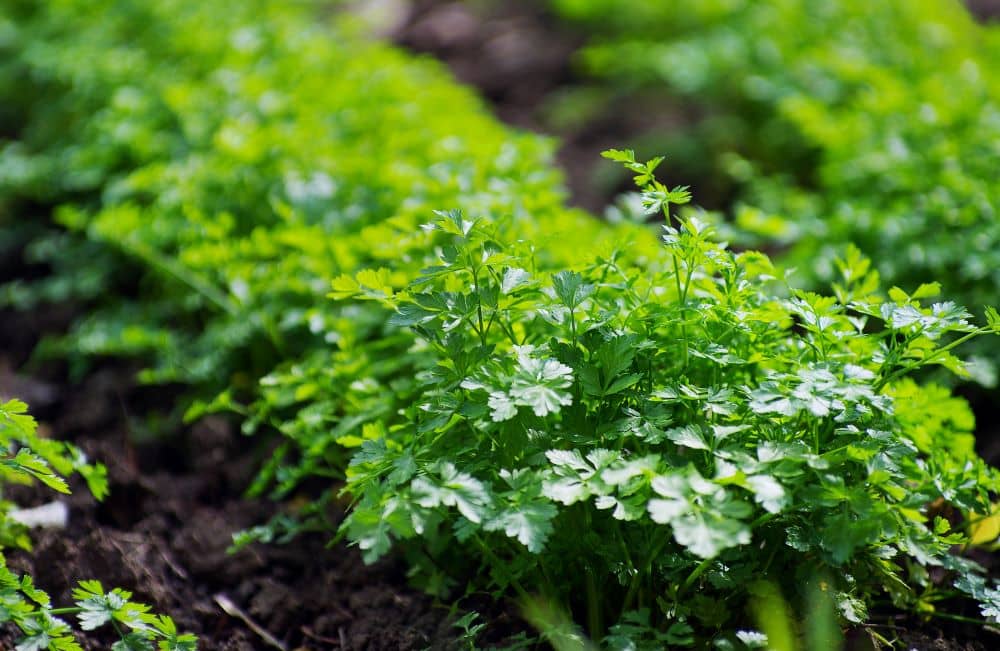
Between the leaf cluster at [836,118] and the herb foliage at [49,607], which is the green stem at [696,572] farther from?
the leaf cluster at [836,118]

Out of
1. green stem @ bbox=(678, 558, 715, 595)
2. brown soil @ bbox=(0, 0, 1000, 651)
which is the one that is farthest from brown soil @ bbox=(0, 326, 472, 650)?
green stem @ bbox=(678, 558, 715, 595)

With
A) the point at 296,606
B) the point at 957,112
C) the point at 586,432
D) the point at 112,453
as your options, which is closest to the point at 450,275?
the point at 586,432

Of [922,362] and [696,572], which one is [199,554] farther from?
[922,362]

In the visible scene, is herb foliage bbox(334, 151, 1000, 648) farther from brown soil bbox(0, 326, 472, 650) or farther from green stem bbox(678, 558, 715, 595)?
brown soil bbox(0, 326, 472, 650)

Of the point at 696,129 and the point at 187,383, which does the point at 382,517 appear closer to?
the point at 187,383

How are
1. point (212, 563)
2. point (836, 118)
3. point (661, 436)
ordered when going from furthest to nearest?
point (836, 118), point (212, 563), point (661, 436)

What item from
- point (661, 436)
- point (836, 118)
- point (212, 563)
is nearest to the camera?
point (661, 436)

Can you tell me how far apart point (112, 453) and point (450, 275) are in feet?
4.52

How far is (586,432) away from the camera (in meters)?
1.80

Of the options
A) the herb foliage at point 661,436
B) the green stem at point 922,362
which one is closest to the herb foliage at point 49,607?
the herb foliage at point 661,436

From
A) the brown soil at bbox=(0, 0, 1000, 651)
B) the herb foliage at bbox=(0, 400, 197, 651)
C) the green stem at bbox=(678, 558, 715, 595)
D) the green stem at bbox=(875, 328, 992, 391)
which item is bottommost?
the brown soil at bbox=(0, 0, 1000, 651)

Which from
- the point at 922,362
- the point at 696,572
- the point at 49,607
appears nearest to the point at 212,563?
the point at 49,607

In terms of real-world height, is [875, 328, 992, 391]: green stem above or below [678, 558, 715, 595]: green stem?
above

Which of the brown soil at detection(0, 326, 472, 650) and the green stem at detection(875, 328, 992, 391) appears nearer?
the green stem at detection(875, 328, 992, 391)
